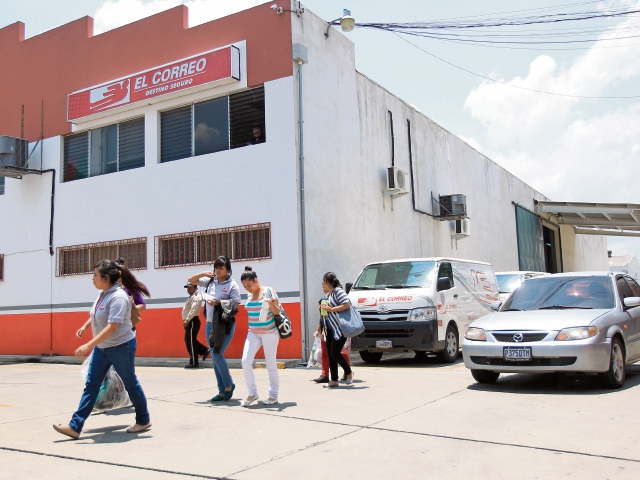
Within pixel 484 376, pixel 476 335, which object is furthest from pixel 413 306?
pixel 476 335

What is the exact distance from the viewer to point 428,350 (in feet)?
37.3

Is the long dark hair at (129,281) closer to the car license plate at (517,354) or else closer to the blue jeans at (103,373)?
the blue jeans at (103,373)

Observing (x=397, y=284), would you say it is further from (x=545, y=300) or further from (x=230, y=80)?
(x=230, y=80)

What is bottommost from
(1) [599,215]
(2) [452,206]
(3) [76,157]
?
(2) [452,206]

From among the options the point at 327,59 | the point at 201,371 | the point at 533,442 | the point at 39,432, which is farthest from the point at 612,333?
the point at 327,59

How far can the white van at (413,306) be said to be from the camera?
11375 mm

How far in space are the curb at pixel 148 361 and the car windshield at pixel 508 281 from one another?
658 centimetres

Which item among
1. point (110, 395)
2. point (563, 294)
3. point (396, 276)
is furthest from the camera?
point (396, 276)

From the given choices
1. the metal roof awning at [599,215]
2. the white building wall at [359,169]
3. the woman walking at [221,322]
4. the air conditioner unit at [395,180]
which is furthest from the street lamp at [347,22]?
the metal roof awning at [599,215]

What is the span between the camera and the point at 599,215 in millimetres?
28844

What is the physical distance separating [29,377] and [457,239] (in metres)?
14.1

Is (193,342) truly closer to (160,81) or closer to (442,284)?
(442,284)

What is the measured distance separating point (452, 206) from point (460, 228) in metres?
1.31

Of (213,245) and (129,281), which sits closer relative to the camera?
(129,281)
